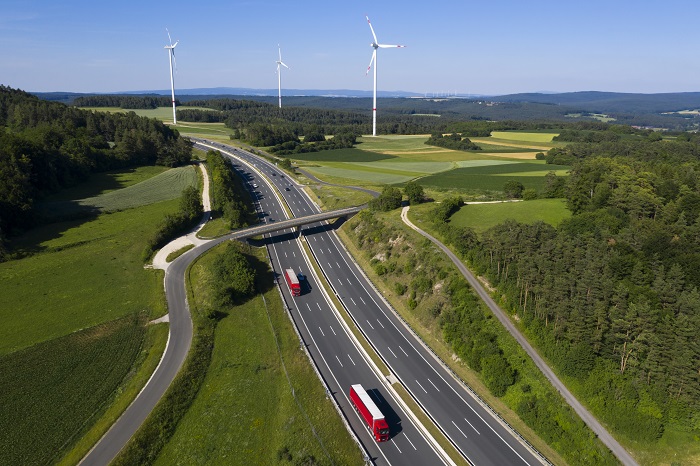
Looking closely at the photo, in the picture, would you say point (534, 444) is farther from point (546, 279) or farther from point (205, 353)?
point (205, 353)

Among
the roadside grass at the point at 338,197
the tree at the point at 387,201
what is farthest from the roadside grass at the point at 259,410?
the roadside grass at the point at 338,197

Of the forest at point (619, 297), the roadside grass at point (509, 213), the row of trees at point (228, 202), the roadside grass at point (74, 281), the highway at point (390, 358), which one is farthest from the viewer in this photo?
the row of trees at point (228, 202)

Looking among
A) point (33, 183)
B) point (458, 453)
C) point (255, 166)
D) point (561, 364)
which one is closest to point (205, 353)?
point (458, 453)

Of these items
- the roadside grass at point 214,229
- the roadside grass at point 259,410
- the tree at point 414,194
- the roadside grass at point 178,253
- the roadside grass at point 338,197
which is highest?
the tree at point 414,194

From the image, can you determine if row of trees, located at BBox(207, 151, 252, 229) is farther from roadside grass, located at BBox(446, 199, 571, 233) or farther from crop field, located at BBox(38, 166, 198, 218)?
roadside grass, located at BBox(446, 199, 571, 233)

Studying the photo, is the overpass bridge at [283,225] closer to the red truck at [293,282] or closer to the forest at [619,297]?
the red truck at [293,282]

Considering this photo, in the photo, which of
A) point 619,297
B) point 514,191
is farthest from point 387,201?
point 619,297
